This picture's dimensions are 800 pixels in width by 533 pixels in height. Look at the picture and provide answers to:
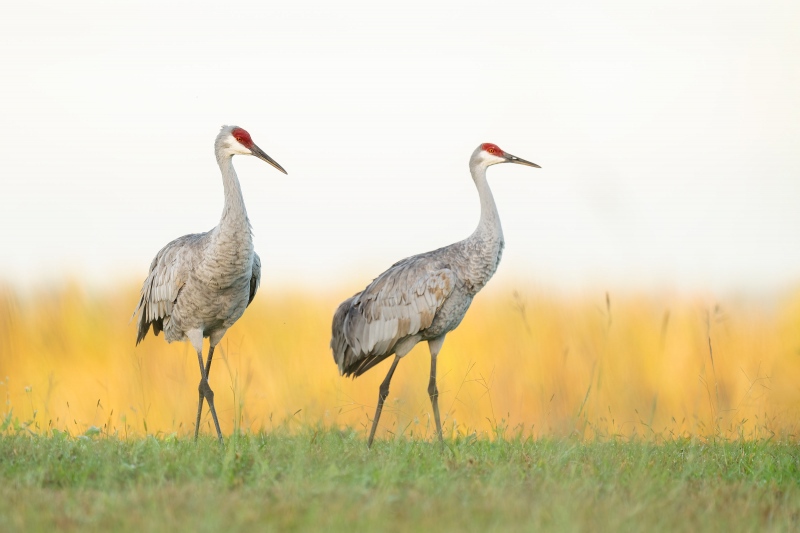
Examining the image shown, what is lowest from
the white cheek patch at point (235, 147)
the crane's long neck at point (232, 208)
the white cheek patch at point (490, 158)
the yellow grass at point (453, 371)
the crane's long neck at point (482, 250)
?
the yellow grass at point (453, 371)

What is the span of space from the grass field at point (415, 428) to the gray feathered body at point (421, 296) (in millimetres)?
378

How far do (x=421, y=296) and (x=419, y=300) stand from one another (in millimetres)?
33

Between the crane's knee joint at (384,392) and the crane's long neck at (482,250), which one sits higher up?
the crane's long neck at (482,250)

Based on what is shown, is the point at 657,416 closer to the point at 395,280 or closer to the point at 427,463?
the point at 395,280

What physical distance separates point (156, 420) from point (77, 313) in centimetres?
200

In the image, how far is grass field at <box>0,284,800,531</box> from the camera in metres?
4.66

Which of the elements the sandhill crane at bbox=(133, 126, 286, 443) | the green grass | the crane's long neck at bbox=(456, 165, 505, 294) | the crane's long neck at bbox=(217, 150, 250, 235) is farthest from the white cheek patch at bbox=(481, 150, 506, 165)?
the green grass

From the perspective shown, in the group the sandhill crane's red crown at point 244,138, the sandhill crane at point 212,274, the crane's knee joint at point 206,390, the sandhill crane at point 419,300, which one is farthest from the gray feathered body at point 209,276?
the sandhill crane at point 419,300

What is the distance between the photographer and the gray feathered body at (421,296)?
7.50 m

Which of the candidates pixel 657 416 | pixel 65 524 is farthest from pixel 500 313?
pixel 65 524

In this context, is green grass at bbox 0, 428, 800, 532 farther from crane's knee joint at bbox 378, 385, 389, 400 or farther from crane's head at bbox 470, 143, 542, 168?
crane's head at bbox 470, 143, 542, 168

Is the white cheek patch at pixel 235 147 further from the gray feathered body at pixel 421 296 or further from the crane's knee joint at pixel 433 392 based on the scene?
the crane's knee joint at pixel 433 392

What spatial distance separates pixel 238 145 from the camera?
7.93 m

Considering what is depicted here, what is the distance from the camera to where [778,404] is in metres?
8.52
